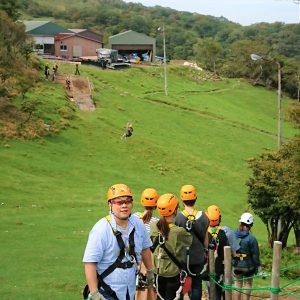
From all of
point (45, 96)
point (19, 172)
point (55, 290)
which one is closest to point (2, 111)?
point (45, 96)

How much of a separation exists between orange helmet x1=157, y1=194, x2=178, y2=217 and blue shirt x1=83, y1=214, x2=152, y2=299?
162 centimetres

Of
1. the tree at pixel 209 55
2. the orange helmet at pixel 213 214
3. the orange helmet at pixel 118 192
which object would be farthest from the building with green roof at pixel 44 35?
the orange helmet at pixel 118 192

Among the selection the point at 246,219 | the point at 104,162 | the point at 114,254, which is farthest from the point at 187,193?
the point at 104,162

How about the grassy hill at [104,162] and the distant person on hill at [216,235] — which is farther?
the grassy hill at [104,162]

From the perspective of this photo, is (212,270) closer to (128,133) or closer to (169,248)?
(169,248)

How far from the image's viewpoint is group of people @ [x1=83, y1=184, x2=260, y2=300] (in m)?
6.99

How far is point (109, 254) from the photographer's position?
6965 mm

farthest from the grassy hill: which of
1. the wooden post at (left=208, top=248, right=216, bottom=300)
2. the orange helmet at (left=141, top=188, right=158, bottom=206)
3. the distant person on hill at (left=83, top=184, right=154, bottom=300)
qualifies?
the distant person on hill at (left=83, top=184, right=154, bottom=300)

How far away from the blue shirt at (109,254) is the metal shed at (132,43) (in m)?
92.4

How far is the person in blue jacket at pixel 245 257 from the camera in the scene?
37.9 feet

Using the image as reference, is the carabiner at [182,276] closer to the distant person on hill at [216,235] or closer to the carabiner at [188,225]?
the carabiner at [188,225]

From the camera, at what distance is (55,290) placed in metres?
13.8

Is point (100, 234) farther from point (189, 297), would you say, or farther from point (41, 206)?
point (41, 206)

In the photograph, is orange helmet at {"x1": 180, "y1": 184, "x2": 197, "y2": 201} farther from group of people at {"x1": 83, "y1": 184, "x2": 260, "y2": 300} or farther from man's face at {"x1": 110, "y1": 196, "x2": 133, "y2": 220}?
man's face at {"x1": 110, "y1": 196, "x2": 133, "y2": 220}
